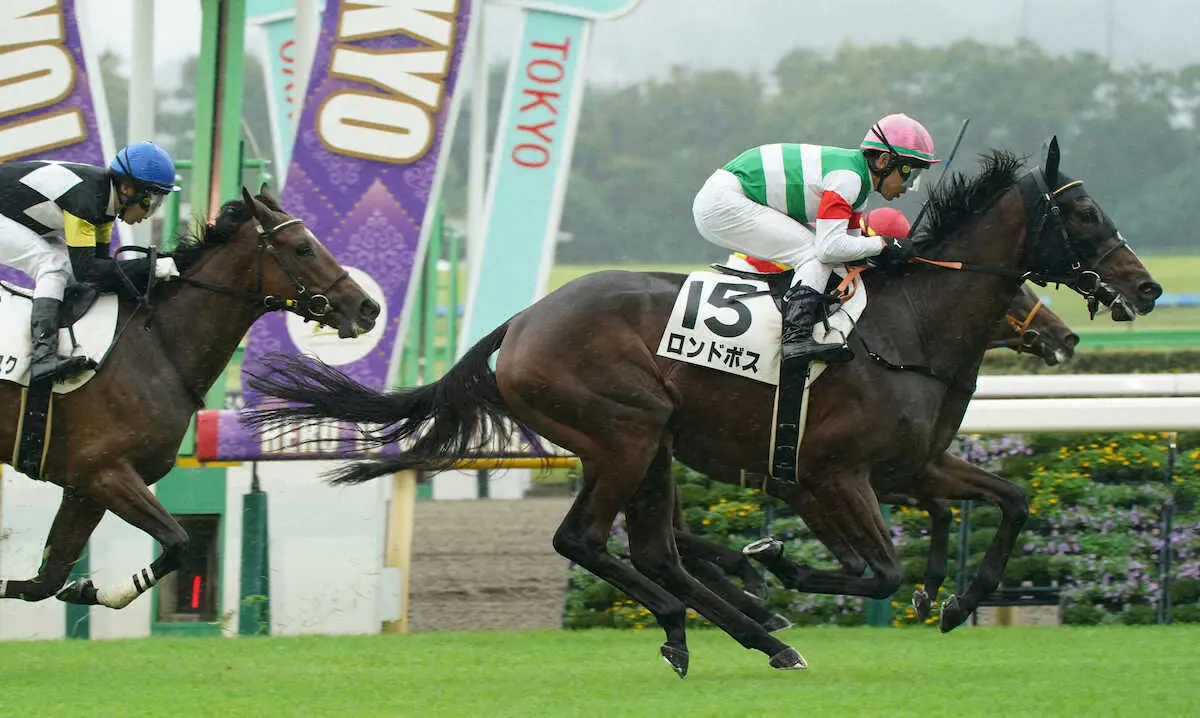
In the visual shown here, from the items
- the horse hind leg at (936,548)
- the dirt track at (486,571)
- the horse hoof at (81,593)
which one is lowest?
the dirt track at (486,571)

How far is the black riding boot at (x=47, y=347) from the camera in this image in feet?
17.5

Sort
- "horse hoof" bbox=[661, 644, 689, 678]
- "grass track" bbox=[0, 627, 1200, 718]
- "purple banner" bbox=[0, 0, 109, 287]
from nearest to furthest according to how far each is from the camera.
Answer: "grass track" bbox=[0, 627, 1200, 718]
"horse hoof" bbox=[661, 644, 689, 678]
"purple banner" bbox=[0, 0, 109, 287]

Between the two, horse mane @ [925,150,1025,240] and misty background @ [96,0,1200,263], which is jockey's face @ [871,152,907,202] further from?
A: misty background @ [96,0,1200,263]

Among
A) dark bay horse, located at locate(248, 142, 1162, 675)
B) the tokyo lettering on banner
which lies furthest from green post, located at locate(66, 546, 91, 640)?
the tokyo lettering on banner

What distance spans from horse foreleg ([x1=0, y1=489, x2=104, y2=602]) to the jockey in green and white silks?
91.1 inches

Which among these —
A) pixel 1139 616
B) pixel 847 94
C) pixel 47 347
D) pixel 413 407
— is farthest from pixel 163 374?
pixel 847 94

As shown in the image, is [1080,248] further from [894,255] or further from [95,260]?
[95,260]

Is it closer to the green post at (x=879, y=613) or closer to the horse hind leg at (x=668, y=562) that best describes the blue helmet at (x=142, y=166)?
the horse hind leg at (x=668, y=562)

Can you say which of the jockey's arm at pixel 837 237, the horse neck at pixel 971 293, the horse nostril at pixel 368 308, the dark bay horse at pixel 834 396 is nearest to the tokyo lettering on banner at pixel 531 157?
the horse nostril at pixel 368 308

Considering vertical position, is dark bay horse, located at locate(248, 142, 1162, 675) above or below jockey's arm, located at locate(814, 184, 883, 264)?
below

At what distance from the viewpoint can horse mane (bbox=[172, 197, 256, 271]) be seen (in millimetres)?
5801

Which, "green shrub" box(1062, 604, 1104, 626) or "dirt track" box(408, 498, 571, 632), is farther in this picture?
"dirt track" box(408, 498, 571, 632)

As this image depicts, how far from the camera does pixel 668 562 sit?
5535 mm

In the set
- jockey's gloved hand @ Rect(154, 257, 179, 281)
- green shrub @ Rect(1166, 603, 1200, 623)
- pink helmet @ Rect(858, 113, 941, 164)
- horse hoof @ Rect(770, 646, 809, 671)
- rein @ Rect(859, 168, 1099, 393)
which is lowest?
green shrub @ Rect(1166, 603, 1200, 623)
